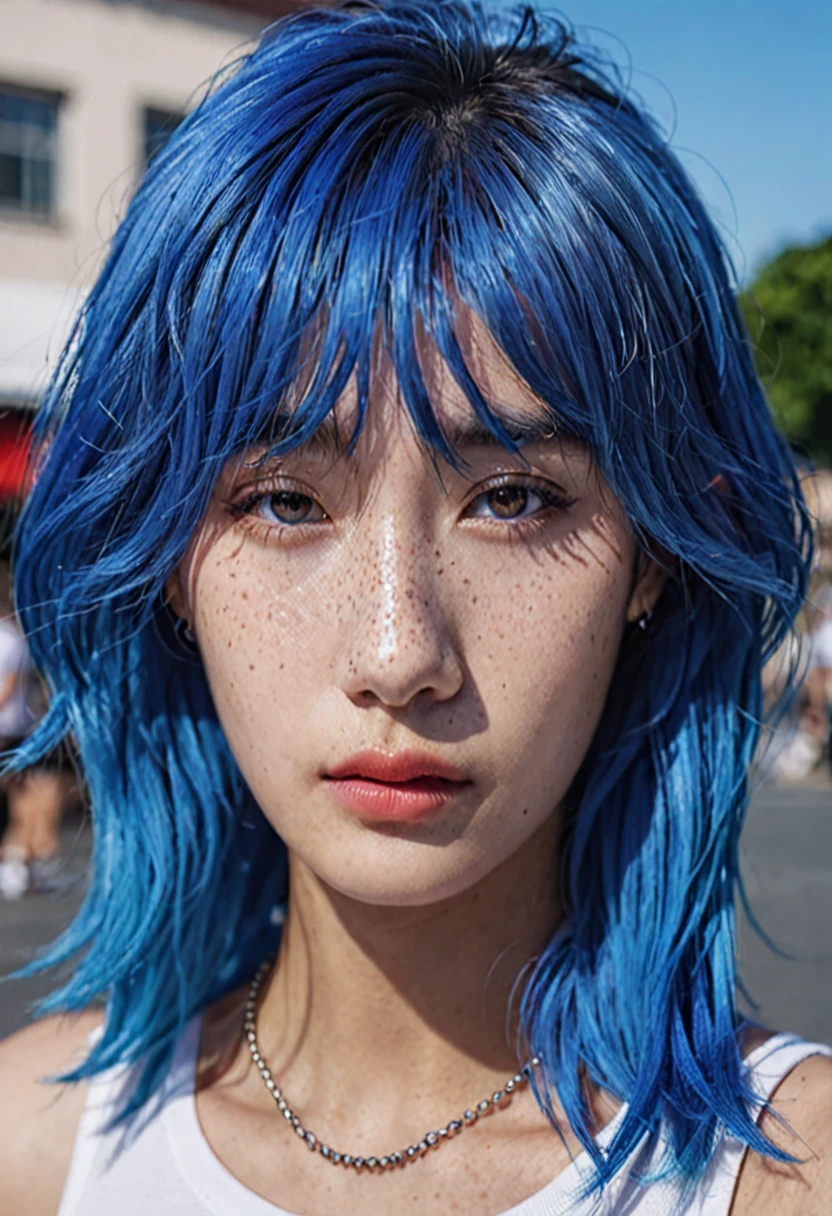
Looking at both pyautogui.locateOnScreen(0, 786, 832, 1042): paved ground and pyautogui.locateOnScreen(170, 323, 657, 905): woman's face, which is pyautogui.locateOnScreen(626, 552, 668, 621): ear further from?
pyautogui.locateOnScreen(0, 786, 832, 1042): paved ground

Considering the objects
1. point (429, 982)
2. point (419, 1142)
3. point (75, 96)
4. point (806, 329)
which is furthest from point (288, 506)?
point (806, 329)

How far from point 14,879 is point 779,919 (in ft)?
10.7

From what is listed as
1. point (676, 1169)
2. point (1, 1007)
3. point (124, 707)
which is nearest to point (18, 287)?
point (1, 1007)

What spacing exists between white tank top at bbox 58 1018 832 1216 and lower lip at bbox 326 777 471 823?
407mm

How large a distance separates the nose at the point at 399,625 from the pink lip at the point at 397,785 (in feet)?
0.18

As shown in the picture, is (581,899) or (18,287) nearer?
(581,899)

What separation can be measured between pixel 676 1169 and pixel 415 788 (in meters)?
0.47

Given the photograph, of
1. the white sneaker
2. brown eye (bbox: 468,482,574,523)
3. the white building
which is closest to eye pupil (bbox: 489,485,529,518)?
brown eye (bbox: 468,482,574,523)

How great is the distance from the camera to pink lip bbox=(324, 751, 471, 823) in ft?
3.91

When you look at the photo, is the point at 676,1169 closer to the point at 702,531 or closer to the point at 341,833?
the point at 341,833

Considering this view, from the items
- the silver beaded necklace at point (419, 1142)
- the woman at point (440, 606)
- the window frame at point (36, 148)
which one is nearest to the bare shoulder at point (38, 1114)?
the woman at point (440, 606)

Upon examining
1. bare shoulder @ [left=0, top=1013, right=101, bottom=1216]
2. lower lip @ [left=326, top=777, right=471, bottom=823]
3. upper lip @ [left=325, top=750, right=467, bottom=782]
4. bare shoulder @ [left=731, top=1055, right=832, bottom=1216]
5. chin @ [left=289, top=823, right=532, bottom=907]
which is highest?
upper lip @ [left=325, top=750, right=467, bottom=782]

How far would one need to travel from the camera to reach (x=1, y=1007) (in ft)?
11.3

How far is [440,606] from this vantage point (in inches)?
47.6
